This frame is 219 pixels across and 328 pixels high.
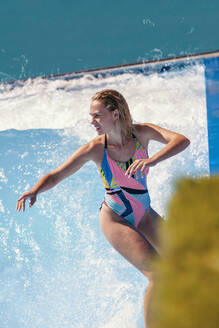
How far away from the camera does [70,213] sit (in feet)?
15.6

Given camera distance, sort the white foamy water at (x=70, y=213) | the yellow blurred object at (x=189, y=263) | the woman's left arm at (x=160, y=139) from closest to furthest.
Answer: the yellow blurred object at (x=189, y=263) → the woman's left arm at (x=160, y=139) → the white foamy water at (x=70, y=213)

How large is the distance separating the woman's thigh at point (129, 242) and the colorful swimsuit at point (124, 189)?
58 millimetres

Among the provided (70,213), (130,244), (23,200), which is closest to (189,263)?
(23,200)

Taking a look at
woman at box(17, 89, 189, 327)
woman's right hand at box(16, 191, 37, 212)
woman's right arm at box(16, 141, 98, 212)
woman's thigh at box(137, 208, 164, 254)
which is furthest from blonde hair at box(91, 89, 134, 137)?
woman's right hand at box(16, 191, 37, 212)

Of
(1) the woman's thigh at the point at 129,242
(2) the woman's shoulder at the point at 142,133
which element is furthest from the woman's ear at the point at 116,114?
(1) the woman's thigh at the point at 129,242

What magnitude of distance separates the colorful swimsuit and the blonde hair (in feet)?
0.26

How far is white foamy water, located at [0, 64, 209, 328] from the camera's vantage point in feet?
12.5

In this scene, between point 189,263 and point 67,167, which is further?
point 67,167

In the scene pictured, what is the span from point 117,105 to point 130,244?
30.8 inches

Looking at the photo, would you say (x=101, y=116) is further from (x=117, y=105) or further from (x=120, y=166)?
(x=120, y=166)

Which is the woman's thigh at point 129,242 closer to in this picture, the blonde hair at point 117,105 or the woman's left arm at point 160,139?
the woman's left arm at point 160,139

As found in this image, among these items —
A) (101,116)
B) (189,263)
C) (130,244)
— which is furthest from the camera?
(101,116)

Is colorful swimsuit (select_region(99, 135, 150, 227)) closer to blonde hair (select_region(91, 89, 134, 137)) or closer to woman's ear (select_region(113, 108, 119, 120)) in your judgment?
blonde hair (select_region(91, 89, 134, 137))

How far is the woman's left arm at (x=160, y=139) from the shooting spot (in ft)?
7.65
